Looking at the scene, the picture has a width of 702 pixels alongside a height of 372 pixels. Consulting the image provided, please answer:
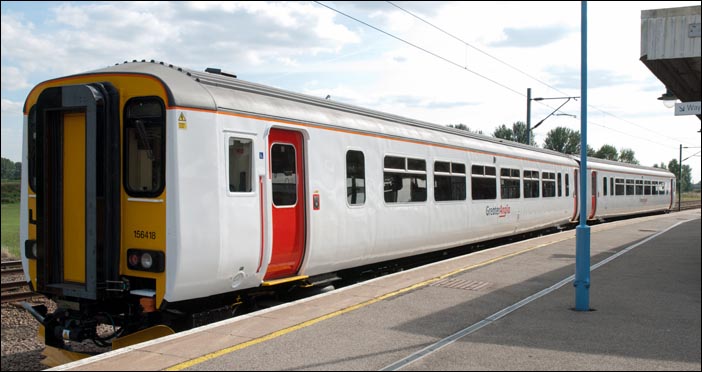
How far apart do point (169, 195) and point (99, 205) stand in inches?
32.8

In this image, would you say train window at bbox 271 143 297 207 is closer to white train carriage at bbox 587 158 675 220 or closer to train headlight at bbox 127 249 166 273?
train headlight at bbox 127 249 166 273

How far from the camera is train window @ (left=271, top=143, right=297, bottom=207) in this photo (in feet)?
24.9

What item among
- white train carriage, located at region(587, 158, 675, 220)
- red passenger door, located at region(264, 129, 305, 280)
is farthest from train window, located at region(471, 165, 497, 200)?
white train carriage, located at region(587, 158, 675, 220)

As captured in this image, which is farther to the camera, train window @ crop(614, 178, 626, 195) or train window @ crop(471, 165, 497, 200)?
train window @ crop(614, 178, 626, 195)

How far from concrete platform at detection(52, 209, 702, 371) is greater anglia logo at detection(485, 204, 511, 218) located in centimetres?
415

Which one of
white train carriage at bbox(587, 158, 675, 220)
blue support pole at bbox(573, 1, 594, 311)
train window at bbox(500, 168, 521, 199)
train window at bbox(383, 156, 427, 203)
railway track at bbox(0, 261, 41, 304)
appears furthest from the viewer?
white train carriage at bbox(587, 158, 675, 220)

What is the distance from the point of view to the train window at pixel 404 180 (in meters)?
10.1

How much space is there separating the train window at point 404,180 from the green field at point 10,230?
57.3 feet

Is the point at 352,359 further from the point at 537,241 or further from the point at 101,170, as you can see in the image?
the point at 537,241

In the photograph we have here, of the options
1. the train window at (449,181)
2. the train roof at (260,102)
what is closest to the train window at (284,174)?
the train roof at (260,102)

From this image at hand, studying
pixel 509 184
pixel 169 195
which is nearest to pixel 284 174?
pixel 169 195

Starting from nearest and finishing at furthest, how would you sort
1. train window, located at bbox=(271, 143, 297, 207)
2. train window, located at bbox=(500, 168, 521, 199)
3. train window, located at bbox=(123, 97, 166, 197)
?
train window, located at bbox=(123, 97, 166, 197) → train window, located at bbox=(271, 143, 297, 207) → train window, located at bbox=(500, 168, 521, 199)

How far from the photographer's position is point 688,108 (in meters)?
7.99

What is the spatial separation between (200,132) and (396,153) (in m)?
4.66
